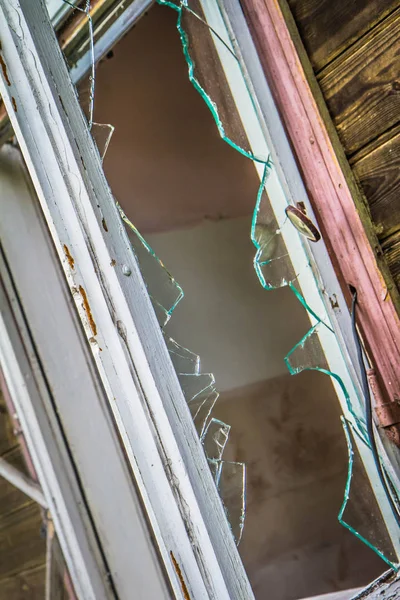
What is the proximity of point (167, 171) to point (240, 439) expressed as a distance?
3.75 ft

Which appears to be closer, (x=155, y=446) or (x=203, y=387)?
(x=155, y=446)

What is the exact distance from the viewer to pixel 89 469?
1.89 metres

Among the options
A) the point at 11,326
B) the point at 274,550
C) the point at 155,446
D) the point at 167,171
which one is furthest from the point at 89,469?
the point at 167,171

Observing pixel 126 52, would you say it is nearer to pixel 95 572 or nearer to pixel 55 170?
pixel 55 170

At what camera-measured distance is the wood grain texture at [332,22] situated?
1000 millimetres

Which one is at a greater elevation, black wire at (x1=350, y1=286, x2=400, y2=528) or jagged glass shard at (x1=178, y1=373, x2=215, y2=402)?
jagged glass shard at (x1=178, y1=373, x2=215, y2=402)

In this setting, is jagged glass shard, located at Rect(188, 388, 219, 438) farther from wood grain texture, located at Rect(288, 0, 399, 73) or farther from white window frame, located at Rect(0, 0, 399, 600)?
wood grain texture, located at Rect(288, 0, 399, 73)

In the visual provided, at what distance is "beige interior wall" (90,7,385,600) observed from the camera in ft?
6.89

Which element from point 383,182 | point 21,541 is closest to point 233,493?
point 383,182

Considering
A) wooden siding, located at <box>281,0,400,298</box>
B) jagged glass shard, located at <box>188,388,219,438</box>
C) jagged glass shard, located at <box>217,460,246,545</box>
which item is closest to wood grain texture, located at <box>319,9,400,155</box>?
wooden siding, located at <box>281,0,400,298</box>

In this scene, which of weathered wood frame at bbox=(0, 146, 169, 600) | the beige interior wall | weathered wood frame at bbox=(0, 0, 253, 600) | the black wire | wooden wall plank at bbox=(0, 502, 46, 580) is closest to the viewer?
weathered wood frame at bbox=(0, 0, 253, 600)

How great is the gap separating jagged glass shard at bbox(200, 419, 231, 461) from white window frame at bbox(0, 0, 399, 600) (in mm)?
190

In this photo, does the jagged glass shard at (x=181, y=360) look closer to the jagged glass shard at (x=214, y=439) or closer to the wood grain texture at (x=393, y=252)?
the jagged glass shard at (x=214, y=439)

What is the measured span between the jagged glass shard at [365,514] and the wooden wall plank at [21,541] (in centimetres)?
124
